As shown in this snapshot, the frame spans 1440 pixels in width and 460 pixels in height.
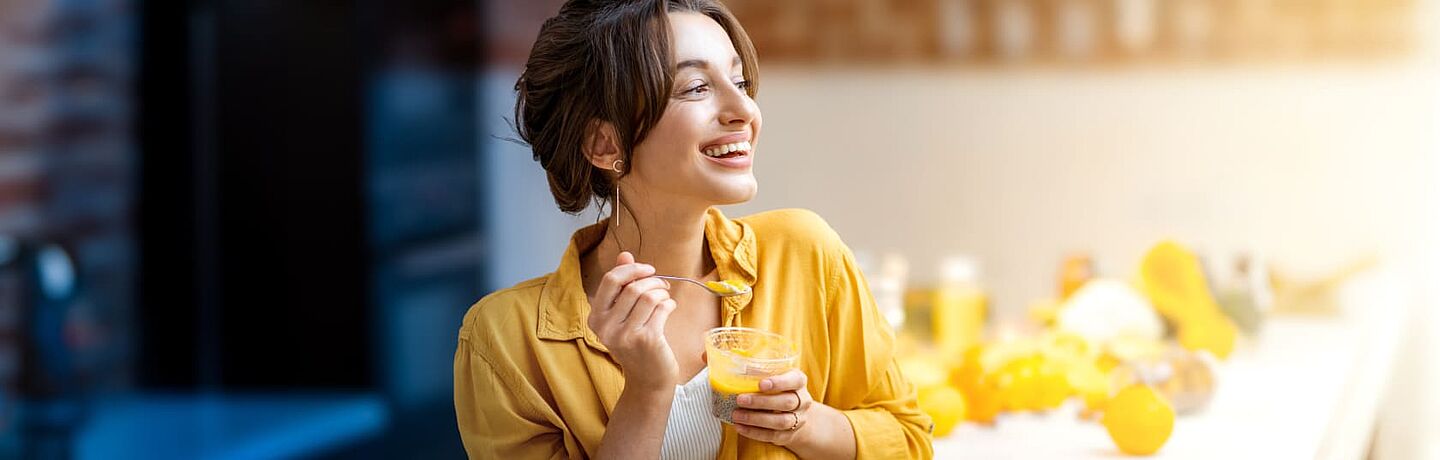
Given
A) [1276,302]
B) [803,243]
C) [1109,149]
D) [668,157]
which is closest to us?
[668,157]

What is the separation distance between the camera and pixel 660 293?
1.15 meters

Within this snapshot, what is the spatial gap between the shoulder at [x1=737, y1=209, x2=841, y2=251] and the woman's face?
5.1 inches

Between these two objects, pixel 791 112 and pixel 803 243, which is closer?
pixel 803 243

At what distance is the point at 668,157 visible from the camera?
1216 millimetres

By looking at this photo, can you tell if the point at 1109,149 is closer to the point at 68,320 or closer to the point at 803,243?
the point at 803,243

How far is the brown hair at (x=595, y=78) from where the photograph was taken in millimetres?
1195

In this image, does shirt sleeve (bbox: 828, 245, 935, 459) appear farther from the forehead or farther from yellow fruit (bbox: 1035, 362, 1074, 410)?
yellow fruit (bbox: 1035, 362, 1074, 410)

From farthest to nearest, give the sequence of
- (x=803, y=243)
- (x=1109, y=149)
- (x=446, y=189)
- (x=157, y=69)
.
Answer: (x=446, y=189)
(x=1109, y=149)
(x=157, y=69)
(x=803, y=243)

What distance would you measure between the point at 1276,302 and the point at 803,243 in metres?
1.57

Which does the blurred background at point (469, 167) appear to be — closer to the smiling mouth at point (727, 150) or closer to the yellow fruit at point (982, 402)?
the yellow fruit at point (982, 402)

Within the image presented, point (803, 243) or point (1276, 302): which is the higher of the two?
point (803, 243)

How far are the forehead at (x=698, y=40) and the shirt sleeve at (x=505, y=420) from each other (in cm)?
36

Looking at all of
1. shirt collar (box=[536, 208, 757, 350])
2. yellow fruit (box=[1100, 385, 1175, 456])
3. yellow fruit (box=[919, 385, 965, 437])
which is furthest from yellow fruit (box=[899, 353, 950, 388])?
shirt collar (box=[536, 208, 757, 350])

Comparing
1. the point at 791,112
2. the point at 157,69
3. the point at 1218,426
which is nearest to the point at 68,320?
the point at 157,69
